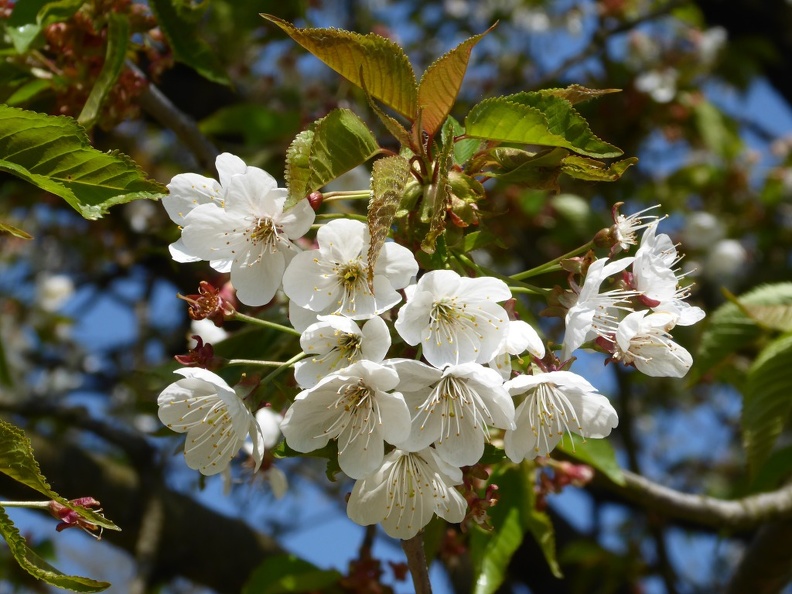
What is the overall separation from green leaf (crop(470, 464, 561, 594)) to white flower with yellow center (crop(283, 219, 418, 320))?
0.68m

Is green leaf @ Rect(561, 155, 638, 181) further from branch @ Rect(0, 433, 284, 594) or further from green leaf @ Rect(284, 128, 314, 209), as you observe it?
branch @ Rect(0, 433, 284, 594)

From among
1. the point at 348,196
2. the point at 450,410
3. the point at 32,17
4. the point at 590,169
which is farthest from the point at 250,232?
the point at 32,17

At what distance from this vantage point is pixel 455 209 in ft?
3.88

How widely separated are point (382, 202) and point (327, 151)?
5.3 inches

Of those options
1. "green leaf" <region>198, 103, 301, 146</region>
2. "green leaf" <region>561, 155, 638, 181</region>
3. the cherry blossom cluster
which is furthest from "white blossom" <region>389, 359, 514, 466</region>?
"green leaf" <region>198, 103, 301, 146</region>

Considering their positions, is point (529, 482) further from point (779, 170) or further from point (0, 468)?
point (779, 170)

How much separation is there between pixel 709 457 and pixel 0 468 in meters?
4.67

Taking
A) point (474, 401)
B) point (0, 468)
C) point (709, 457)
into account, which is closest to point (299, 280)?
point (474, 401)

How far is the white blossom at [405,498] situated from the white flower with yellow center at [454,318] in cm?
17

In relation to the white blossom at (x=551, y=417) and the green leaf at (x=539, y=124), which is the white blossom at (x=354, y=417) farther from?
the green leaf at (x=539, y=124)

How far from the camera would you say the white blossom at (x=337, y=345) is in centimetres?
111

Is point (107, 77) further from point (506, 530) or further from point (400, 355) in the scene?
point (506, 530)

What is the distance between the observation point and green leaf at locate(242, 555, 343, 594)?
5.89 feet

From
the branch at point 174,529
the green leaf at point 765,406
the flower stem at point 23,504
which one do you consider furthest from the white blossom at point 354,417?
the branch at point 174,529
